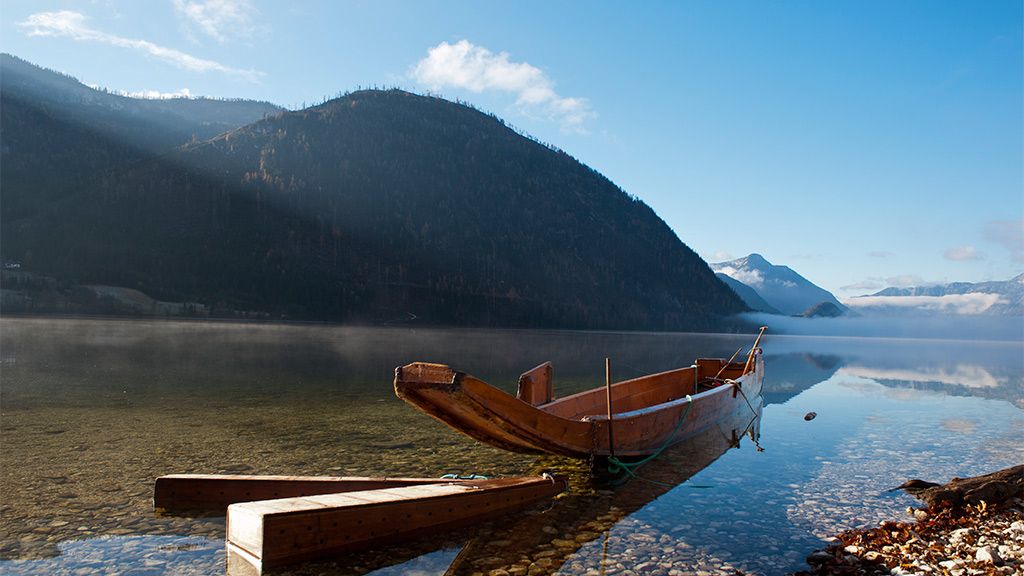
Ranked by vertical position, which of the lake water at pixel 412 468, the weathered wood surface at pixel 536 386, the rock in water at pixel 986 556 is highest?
the weathered wood surface at pixel 536 386

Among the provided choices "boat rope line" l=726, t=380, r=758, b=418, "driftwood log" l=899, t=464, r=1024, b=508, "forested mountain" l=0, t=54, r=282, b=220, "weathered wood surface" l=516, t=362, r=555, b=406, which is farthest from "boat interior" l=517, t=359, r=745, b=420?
"forested mountain" l=0, t=54, r=282, b=220

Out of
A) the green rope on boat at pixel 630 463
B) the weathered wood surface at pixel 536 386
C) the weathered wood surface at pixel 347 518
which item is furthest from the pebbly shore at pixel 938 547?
the weathered wood surface at pixel 536 386

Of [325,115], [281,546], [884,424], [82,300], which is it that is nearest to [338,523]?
[281,546]

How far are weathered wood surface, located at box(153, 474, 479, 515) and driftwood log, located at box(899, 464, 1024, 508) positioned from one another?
25.9 ft

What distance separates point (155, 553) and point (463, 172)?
17841 cm

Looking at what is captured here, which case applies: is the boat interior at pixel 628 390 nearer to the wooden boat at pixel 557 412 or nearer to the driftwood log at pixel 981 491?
the wooden boat at pixel 557 412

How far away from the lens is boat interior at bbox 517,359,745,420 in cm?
1173

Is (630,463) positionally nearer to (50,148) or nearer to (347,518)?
(347,518)

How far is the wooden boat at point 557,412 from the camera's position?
25.3ft

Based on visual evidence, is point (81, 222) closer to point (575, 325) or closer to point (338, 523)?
point (575, 325)

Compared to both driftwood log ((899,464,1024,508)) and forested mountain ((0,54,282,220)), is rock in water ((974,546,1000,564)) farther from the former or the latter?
forested mountain ((0,54,282,220))

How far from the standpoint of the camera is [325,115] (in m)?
168

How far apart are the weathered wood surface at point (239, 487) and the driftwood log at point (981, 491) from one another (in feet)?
25.9

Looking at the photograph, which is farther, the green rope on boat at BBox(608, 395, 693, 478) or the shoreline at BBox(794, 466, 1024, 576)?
the green rope on boat at BBox(608, 395, 693, 478)
